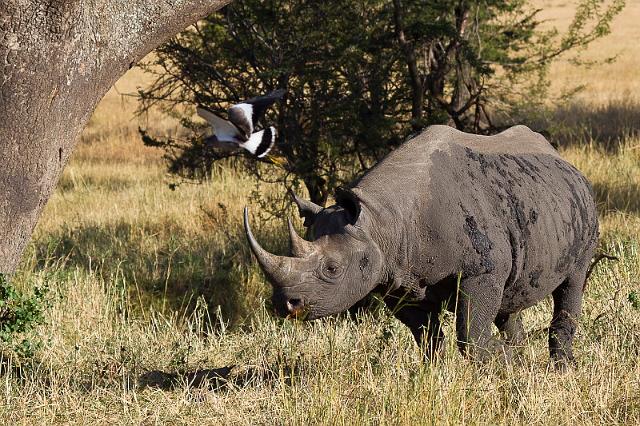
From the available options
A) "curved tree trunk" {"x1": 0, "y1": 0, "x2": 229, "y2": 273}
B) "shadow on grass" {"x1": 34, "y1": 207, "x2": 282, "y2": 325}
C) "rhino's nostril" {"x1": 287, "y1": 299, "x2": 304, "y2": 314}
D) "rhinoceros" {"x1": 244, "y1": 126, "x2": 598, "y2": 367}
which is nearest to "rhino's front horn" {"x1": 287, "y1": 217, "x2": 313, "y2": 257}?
"rhinoceros" {"x1": 244, "y1": 126, "x2": 598, "y2": 367}

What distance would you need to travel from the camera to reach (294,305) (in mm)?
4930

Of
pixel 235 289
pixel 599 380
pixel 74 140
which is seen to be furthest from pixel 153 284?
pixel 599 380

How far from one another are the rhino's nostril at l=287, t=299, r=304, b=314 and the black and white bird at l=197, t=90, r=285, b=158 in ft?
3.61

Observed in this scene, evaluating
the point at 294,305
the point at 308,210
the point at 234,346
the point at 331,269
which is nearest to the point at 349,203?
the point at 308,210

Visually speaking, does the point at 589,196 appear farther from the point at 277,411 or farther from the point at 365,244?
the point at 277,411

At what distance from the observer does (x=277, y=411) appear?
17.3 feet

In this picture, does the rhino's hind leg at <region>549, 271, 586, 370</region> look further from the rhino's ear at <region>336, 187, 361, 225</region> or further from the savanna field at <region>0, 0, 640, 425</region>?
the rhino's ear at <region>336, 187, 361, 225</region>

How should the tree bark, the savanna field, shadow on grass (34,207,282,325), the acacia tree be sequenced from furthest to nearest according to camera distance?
the acacia tree, the tree bark, shadow on grass (34,207,282,325), the savanna field

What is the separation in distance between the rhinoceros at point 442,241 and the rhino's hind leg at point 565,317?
0.02 meters

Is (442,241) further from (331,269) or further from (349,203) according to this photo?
(331,269)

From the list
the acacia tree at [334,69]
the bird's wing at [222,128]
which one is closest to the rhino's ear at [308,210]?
the bird's wing at [222,128]

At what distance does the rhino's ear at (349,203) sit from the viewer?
515cm

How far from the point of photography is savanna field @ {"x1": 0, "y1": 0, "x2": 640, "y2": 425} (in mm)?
5133

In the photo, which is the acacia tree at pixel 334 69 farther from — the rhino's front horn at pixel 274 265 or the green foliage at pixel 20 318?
the rhino's front horn at pixel 274 265
